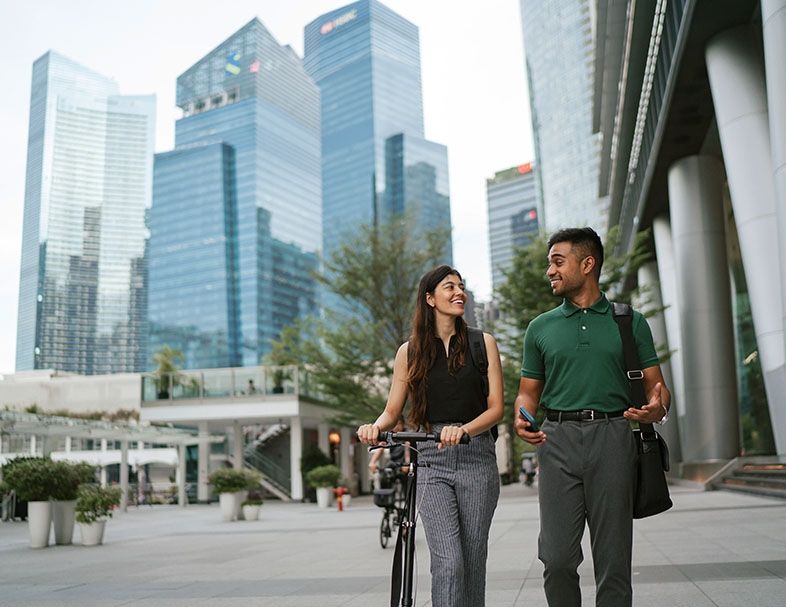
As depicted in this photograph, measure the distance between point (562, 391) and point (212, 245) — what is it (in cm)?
16305

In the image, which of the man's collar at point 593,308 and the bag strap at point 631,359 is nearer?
the bag strap at point 631,359

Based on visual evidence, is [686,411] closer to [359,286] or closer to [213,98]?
[359,286]

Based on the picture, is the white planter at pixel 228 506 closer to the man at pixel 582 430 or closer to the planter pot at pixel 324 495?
the planter pot at pixel 324 495

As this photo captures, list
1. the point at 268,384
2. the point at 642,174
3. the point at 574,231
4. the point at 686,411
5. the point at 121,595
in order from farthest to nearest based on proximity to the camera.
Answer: the point at 268,384 → the point at 642,174 → the point at 686,411 → the point at 121,595 → the point at 574,231

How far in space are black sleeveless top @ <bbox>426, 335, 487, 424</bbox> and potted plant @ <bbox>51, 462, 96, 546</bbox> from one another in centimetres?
1304

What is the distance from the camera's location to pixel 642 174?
92.9 feet

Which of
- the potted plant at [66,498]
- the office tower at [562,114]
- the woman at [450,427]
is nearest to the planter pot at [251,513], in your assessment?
the potted plant at [66,498]

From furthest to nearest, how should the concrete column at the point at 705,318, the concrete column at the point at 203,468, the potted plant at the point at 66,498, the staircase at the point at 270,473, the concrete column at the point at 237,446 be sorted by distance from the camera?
1. the staircase at the point at 270,473
2. the concrete column at the point at 203,468
3. the concrete column at the point at 237,446
4. the concrete column at the point at 705,318
5. the potted plant at the point at 66,498

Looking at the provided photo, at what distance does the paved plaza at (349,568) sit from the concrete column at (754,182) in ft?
8.40

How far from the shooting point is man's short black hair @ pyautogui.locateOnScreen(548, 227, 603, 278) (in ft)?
12.4

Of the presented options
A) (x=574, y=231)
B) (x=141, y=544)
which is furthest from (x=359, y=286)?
(x=574, y=231)

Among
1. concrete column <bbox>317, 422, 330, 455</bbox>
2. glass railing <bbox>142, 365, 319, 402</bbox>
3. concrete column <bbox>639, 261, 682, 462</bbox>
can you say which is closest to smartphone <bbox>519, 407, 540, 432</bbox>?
concrete column <bbox>639, 261, 682, 462</bbox>

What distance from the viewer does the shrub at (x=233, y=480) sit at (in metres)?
23.0

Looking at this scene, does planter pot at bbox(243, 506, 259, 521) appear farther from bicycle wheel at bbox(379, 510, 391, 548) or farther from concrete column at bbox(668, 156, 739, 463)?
concrete column at bbox(668, 156, 739, 463)
